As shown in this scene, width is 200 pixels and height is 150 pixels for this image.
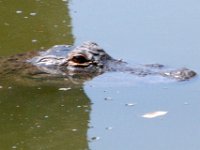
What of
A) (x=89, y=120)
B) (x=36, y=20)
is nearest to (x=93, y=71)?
(x=89, y=120)

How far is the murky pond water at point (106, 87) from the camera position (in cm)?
541

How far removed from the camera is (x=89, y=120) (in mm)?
5688

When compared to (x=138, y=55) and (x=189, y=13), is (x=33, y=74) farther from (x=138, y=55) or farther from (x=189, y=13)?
(x=189, y=13)

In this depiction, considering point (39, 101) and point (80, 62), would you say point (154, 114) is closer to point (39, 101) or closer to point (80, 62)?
point (39, 101)

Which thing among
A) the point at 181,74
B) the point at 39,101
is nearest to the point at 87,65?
the point at 39,101

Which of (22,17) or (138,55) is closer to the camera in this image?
(138,55)

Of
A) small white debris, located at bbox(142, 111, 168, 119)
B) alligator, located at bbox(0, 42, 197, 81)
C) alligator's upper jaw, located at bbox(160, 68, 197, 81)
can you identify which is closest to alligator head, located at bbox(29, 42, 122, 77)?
alligator, located at bbox(0, 42, 197, 81)

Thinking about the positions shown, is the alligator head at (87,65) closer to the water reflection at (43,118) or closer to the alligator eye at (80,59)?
the alligator eye at (80,59)

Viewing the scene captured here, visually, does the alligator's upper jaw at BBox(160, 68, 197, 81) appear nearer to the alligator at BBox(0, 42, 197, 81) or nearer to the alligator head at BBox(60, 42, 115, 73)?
the alligator at BBox(0, 42, 197, 81)

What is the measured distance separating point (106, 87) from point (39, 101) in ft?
1.96

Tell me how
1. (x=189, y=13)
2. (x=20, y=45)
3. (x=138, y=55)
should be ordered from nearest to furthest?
(x=138, y=55) → (x=20, y=45) → (x=189, y=13)

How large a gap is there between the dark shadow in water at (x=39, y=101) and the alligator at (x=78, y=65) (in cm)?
16

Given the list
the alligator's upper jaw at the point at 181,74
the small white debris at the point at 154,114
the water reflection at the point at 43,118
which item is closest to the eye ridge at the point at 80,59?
the water reflection at the point at 43,118

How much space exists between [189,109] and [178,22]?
247 cm
